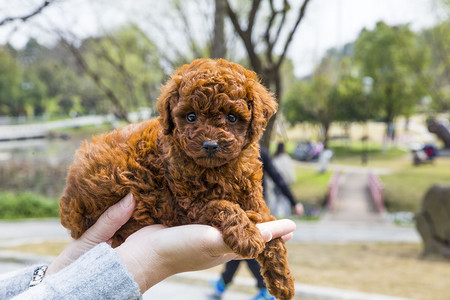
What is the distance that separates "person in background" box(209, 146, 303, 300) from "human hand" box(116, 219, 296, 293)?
278cm

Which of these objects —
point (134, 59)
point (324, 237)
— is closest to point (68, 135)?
point (134, 59)

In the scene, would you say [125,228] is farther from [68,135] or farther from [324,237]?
[68,135]

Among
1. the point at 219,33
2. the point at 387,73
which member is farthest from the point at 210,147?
the point at 387,73

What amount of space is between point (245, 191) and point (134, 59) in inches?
621

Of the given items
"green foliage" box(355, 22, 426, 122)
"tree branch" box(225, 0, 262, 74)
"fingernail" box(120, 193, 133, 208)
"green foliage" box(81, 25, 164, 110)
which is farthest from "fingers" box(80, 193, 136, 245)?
"green foliage" box(355, 22, 426, 122)

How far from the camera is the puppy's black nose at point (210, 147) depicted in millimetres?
1417

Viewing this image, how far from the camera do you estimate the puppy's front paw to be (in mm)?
1444

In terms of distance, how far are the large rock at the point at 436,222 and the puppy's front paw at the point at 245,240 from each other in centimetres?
938

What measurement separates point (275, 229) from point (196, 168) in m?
0.42

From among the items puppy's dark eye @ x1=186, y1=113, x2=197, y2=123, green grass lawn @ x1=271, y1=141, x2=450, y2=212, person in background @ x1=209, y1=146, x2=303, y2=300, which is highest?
puppy's dark eye @ x1=186, y1=113, x2=197, y2=123

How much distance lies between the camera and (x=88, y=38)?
38.2 feet

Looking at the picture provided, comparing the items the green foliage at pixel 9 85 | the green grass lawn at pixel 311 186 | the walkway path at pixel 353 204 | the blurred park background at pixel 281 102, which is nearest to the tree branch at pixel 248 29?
the blurred park background at pixel 281 102

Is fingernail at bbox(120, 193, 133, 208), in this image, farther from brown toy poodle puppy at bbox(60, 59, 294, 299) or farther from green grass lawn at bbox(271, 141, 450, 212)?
green grass lawn at bbox(271, 141, 450, 212)

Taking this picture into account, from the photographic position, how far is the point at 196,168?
60.7 inches
